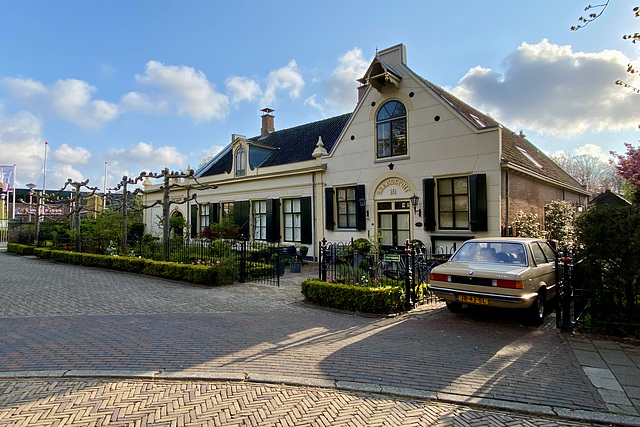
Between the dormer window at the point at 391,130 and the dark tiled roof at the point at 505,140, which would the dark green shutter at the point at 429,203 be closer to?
the dormer window at the point at 391,130

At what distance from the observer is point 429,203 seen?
14.3m

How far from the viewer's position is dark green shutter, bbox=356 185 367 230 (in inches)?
639

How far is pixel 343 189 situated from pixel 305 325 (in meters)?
10.9

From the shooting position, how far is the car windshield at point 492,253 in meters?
7.32

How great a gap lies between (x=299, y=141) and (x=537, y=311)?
57.6 feet

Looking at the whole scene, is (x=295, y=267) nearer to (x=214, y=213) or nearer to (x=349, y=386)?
(x=349, y=386)

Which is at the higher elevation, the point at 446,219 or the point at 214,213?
the point at 214,213

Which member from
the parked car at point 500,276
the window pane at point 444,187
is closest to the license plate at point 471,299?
the parked car at point 500,276

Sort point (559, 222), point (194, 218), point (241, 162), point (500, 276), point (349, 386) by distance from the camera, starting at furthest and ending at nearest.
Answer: point (194, 218)
point (241, 162)
point (559, 222)
point (500, 276)
point (349, 386)

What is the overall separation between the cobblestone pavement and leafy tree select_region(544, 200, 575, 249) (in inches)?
342

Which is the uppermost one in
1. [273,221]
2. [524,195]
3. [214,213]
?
[524,195]

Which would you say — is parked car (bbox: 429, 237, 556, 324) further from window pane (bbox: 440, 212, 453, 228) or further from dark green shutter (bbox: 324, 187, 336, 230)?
dark green shutter (bbox: 324, 187, 336, 230)

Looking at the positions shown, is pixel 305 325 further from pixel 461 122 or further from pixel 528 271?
pixel 461 122

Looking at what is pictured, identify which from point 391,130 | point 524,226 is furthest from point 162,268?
point 524,226
